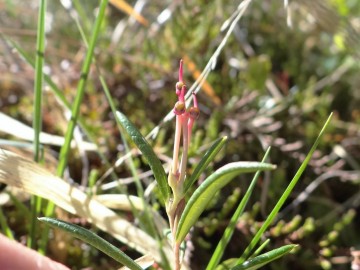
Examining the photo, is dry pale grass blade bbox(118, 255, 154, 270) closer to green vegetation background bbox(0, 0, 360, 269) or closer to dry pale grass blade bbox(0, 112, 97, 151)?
green vegetation background bbox(0, 0, 360, 269)

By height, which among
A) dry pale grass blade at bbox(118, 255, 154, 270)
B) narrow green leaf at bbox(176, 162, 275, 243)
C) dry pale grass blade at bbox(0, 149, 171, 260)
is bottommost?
narrow green leaf at bbox(176, 162, 275, 243)

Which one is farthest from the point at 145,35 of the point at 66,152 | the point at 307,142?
the point at 66,152

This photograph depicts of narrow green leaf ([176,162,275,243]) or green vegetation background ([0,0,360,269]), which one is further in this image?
green vegetation background ([0,0,360,269])

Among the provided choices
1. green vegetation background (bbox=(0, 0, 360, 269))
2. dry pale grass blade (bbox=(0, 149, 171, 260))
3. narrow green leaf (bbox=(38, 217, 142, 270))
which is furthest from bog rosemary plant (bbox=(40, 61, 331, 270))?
green vegetation background (bbox=(0, 0, 360, 269))

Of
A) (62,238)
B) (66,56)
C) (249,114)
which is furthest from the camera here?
(66,56)

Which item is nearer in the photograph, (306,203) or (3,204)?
(3,204)

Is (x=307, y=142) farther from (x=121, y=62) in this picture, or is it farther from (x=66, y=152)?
(x=66, y=152)
